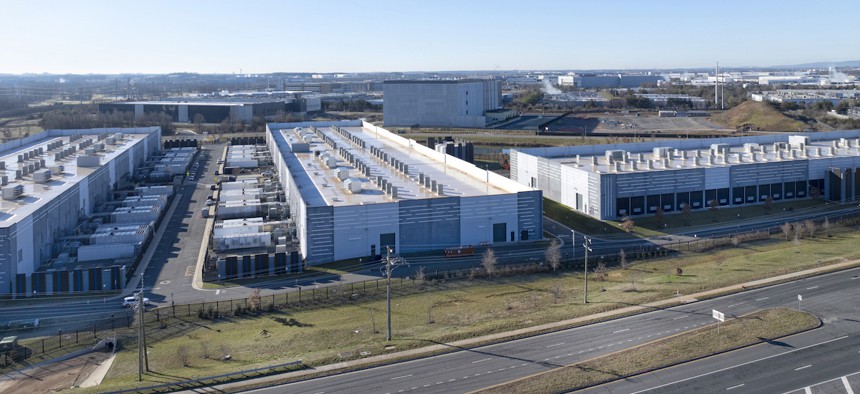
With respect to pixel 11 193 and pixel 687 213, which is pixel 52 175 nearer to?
pixel 11 193

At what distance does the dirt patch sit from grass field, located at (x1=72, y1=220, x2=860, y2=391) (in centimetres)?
97

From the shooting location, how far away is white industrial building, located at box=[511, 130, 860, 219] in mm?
47406

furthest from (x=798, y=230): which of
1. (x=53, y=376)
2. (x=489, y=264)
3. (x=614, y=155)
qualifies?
(x=53, y=376)

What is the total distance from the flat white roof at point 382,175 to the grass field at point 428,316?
918cm

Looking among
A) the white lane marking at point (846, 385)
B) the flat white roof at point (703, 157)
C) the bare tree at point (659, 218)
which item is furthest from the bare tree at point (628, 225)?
the white lane marking at point (846, 385)

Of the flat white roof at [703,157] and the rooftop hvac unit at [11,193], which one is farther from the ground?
the flat white roof at [703,157]

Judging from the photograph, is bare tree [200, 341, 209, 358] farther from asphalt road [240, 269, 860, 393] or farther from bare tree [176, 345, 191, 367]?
asphalt road [240, 269, 860, 393]

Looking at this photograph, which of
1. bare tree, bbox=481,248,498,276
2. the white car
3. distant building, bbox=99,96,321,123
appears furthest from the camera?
distant building, bbox=99,96,321,123

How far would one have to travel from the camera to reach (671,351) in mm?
24438

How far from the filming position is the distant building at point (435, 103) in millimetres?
107375

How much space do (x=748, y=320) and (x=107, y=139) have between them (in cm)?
6141

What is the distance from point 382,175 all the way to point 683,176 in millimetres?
19822

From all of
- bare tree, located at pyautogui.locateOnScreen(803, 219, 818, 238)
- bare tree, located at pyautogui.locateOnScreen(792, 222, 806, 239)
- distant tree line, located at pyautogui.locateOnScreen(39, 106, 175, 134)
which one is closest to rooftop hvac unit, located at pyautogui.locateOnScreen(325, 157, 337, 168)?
bare tree, located at pyautogui.locateOnScreen(792, 222, 806, 239)

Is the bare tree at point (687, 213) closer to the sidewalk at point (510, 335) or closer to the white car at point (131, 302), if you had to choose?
the sidewalk at point (510, 335)
